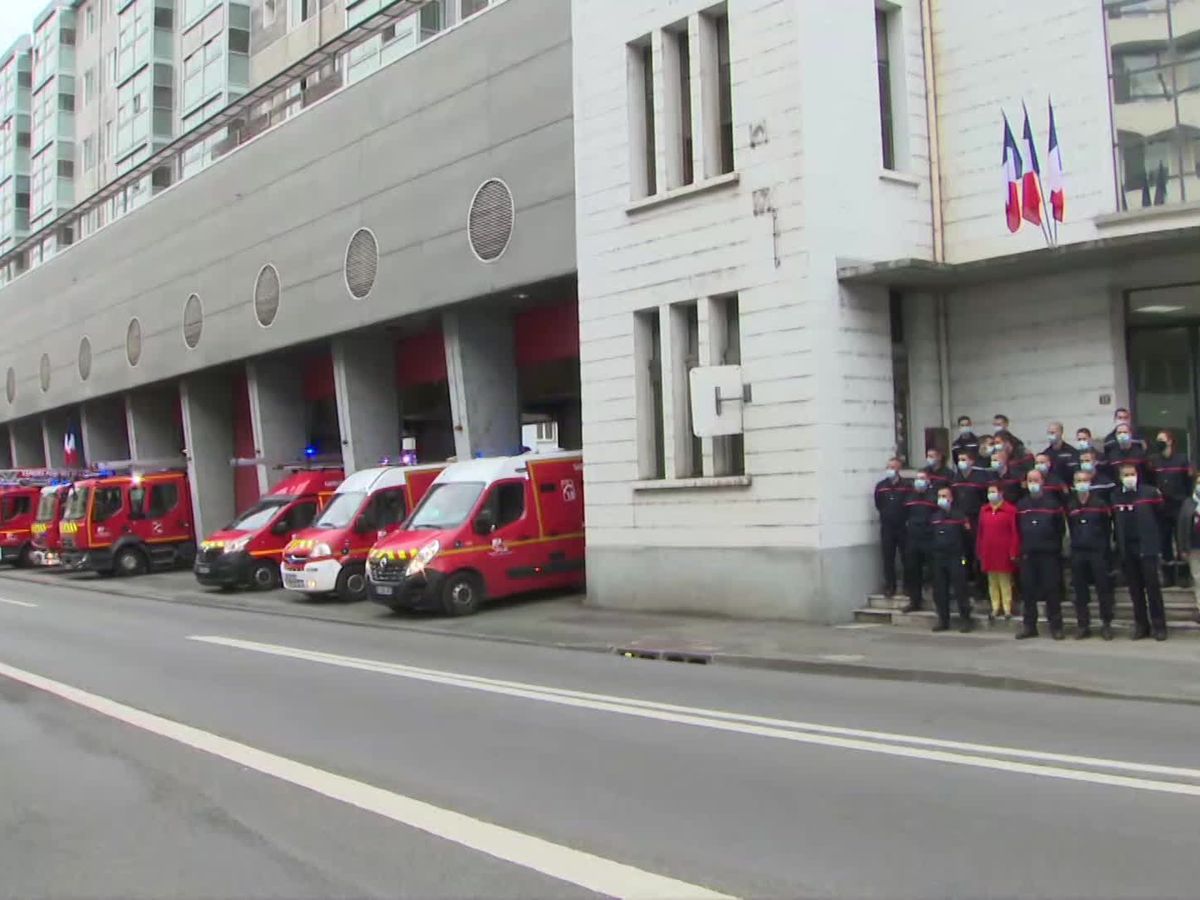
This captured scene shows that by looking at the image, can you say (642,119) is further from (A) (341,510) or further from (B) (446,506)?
(A) (341,510)

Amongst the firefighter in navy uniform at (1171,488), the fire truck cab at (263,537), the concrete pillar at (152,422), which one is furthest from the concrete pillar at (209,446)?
the firefighter in navy uniform at (1171,488)

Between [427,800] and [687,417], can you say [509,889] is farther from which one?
[687,417]

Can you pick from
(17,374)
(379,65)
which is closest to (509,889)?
(379,65)

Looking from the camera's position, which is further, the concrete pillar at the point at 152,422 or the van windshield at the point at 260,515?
the concrete pillar at the point at 152,422

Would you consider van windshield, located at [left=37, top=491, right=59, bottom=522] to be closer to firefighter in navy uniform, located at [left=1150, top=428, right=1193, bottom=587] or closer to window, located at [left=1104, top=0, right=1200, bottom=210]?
window, located at [left=1104, top=0, right=1200, bottom=210]

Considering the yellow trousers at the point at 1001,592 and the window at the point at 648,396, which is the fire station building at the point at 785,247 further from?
the yellow trousers at the point at 1001,592

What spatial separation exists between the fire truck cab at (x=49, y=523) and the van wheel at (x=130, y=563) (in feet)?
8.17

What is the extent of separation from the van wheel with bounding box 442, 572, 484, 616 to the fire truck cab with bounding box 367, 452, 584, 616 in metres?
0.02

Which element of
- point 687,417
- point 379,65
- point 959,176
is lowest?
point 687,417

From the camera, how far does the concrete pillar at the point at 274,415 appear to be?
32094 millimetres

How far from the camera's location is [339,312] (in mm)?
26922

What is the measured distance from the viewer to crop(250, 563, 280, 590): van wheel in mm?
25547

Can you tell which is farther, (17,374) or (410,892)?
(17,374)

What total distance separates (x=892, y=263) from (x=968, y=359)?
2.55 meters
